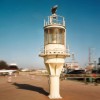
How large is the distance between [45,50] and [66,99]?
566cm

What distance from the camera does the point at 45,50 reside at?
21562 mm

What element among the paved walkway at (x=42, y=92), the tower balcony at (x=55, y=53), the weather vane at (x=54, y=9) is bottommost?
the paved walkway at (x=42, y=92)

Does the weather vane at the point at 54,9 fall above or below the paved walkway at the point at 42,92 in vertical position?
above

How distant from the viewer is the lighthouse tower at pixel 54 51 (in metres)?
20.9

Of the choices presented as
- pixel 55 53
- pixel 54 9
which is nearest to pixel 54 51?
pixel 55 53

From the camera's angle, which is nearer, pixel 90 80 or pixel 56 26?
pixel 56 26

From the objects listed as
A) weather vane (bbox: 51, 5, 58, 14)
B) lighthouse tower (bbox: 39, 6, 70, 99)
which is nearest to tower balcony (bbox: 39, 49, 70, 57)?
lighthouse tower (bbox: 39, 6, 70, 99)

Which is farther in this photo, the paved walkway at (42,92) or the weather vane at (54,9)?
the weather vane at (54,9)

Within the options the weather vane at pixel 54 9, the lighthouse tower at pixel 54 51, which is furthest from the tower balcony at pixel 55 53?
the weather vane at pixel 54 9

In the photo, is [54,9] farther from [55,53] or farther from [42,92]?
[42,92]

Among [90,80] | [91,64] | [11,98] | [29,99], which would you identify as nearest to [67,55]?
[29,99]

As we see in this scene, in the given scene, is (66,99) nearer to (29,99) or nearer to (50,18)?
(29,99)

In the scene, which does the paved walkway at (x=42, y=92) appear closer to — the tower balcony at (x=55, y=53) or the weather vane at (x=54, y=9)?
the tower balcony at (x=55, y=53)

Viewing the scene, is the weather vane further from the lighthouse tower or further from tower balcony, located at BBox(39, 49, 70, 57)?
tower balcony, located at BBox(39, 49, 70, 57)
